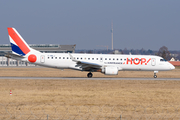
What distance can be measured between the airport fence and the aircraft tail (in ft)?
78.3

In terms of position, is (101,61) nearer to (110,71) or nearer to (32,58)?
(110,71)

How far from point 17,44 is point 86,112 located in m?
28.0

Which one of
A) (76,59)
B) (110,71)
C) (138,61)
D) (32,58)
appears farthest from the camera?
(138,61)

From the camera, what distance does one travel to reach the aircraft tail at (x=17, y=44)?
4106cm

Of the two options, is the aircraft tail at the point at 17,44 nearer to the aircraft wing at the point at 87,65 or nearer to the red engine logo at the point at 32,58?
the red engine logo at the point at 32,58

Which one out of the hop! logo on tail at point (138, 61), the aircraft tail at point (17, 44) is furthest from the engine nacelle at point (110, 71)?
the aircraft tail at point (17, 44)

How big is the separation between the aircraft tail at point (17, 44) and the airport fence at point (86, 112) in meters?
23.9

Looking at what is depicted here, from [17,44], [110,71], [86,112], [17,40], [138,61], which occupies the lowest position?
[86,112]

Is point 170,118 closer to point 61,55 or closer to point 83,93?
point 83,93

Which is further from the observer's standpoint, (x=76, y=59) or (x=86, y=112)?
(x=76, y=59)

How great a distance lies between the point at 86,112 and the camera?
16156 mm

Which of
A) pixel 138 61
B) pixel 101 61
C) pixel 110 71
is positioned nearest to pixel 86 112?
pixel 110 71

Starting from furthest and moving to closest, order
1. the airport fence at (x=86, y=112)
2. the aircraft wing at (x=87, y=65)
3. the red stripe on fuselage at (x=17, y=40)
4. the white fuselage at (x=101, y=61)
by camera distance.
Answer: the red stripe on fuselage at (x=17, y=40) → the white fuselage at (x=101, y=61) → the aircraft wing at (x=87, y=65) → the airport fence at (x=86, y=112)

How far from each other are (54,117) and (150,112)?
5.79 metres
